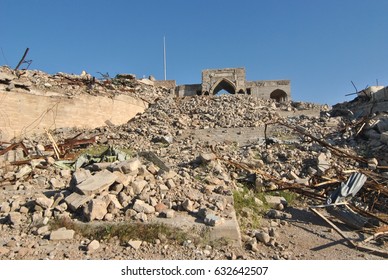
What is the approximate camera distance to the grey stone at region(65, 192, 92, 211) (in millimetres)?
3707

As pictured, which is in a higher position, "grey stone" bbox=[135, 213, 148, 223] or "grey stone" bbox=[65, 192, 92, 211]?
"grey stone" bbox=[65, 192, 92, 211]

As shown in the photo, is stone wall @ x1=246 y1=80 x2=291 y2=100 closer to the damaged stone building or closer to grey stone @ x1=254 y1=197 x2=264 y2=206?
the damaged stone building

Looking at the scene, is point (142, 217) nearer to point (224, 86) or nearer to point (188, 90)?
point (188, 90)

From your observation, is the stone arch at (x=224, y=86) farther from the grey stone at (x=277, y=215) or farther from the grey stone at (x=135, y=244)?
the grey stone at (x=135, y=244)

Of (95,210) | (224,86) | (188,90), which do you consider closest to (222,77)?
(224,86)

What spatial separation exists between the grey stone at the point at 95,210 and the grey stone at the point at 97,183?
0.25m

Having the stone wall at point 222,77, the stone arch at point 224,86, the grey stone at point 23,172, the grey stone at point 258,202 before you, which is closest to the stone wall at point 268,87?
the stone wall at point 222,77

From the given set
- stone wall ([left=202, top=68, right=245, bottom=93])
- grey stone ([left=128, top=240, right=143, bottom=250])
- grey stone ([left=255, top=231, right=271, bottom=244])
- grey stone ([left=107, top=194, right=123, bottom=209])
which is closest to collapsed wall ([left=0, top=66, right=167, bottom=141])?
stone wall ([left=202, top=68, right=245, bottom=93])

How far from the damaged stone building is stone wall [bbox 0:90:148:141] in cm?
787

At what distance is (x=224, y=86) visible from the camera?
2083 cm

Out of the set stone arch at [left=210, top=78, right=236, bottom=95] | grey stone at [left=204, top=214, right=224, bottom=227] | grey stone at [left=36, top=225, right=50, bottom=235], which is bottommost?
grey stone at [left=36, top=225, right=50, bottom=235]

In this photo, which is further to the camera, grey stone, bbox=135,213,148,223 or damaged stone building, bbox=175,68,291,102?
damaged stone building, bbox=175,68,291,102

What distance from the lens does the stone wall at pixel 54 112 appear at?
994cm
